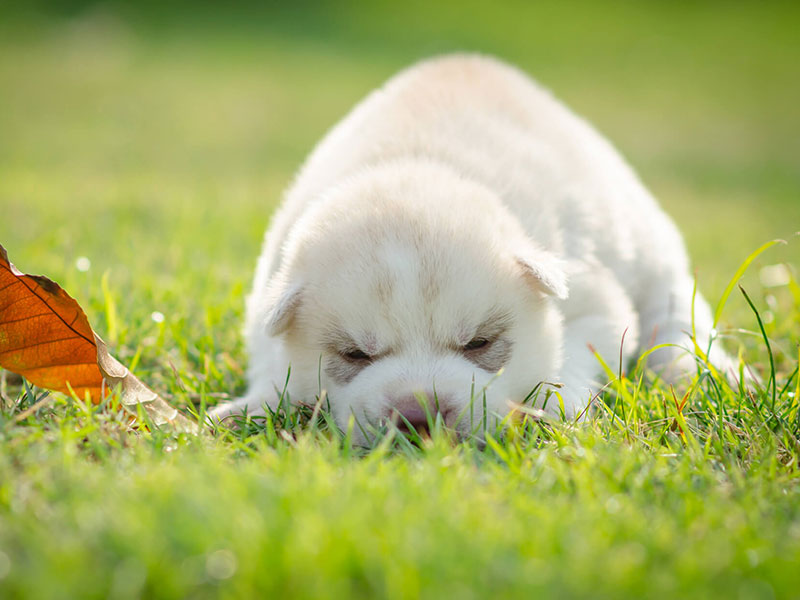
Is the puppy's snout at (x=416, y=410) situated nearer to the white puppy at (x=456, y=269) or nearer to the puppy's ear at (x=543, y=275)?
the white puppy at (x=456, y=269)

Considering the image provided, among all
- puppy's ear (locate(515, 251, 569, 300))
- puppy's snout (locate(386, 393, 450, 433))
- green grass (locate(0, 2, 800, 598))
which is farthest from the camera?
puppy's ear (locate(515, 251, 569, 300))

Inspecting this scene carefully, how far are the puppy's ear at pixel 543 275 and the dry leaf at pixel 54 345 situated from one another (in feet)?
4.10

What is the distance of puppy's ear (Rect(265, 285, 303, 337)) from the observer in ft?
9.05

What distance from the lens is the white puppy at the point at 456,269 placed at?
263 centimetres

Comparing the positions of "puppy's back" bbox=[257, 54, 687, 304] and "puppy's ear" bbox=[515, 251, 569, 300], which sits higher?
"puppy's back" bbox=[257, 54, 687, 304]

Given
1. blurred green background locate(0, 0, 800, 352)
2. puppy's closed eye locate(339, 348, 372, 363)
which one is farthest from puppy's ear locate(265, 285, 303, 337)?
blurred green background locate(0, 0, 800, 352)

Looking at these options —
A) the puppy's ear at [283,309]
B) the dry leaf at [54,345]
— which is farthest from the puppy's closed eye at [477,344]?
the dry leaf at [54,345]

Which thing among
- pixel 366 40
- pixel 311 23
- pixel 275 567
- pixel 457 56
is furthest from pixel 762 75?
pixel 275 567

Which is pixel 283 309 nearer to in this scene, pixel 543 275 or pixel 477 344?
pixel 477 344

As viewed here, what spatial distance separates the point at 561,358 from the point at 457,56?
84.7 inches

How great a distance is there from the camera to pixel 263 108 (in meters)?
15.7

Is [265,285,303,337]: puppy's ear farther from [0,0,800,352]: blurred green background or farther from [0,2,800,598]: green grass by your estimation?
[0,0,800,352]: blurred green background

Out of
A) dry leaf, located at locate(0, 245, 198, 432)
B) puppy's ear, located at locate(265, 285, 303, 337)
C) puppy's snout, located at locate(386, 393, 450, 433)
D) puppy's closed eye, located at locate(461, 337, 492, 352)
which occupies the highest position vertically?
puppy's closed eye, located at locate(461, 337, 492, 352)

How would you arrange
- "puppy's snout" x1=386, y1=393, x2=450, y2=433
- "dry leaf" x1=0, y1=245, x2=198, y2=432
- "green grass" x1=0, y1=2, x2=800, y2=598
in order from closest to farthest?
"green grass" x1=0, y1=2, x2=800, y2=598 < "puppy's snout" x1=386, y1=393, x2=450, y2=433 < "dry leaf" x1=0, y1=245, x2=198, y2=432
